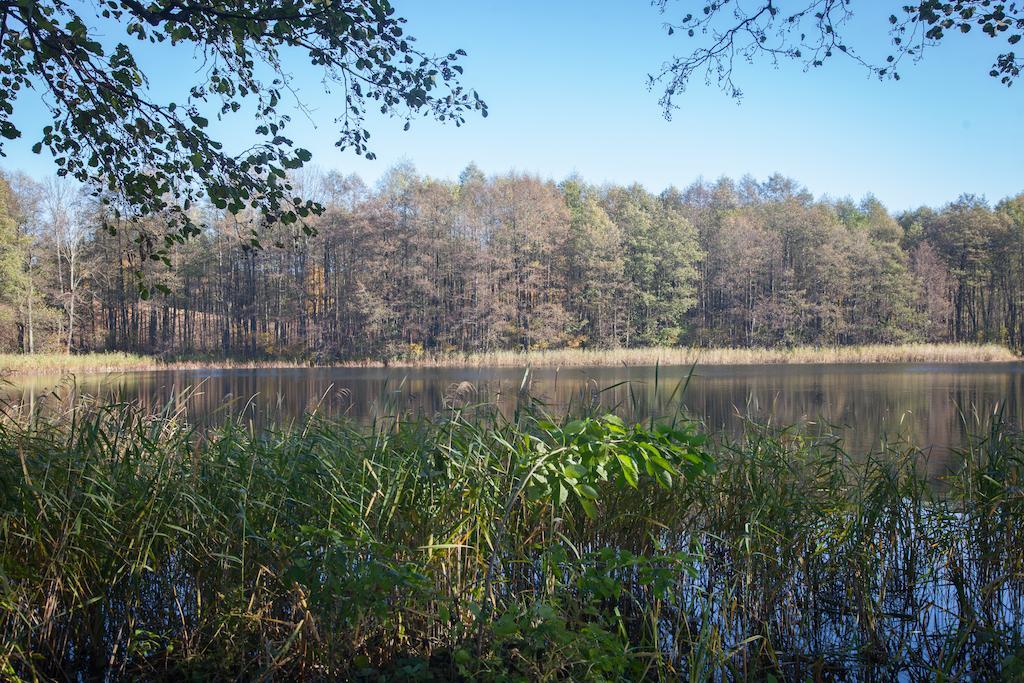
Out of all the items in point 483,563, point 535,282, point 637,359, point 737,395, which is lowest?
point 737,395

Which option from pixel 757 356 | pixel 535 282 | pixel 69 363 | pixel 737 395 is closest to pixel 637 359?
pixel 757 356

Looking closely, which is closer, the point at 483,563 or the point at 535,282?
the point at 483,563

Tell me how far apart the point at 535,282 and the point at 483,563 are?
36.8 metres

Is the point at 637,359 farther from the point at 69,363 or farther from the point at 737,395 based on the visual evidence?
the point at 69,363

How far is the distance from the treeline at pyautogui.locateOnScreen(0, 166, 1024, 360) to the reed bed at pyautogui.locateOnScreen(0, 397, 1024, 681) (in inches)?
1323

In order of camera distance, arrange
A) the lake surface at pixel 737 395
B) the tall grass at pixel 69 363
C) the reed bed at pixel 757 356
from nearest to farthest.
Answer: the lake surface at pixel 737 395 < the tall grass at pixel 69 363 < the reed bed at pixel 757 356

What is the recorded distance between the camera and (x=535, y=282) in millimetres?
39719

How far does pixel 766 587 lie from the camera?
315cm

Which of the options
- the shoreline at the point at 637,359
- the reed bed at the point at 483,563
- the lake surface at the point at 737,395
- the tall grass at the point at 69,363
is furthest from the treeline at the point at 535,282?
the reed bed at the point at 483,563

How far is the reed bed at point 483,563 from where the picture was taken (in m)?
2.56

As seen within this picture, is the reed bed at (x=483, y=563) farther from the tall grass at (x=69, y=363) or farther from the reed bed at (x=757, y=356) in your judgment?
the reed bed at (x=757, y=356)

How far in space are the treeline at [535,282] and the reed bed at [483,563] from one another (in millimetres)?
33607

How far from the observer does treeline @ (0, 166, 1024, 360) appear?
37.9 m

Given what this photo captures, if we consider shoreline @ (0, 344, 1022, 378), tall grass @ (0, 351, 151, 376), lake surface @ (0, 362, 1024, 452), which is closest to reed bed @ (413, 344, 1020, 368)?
shoreline @ (0, 344, 1022, 378)
